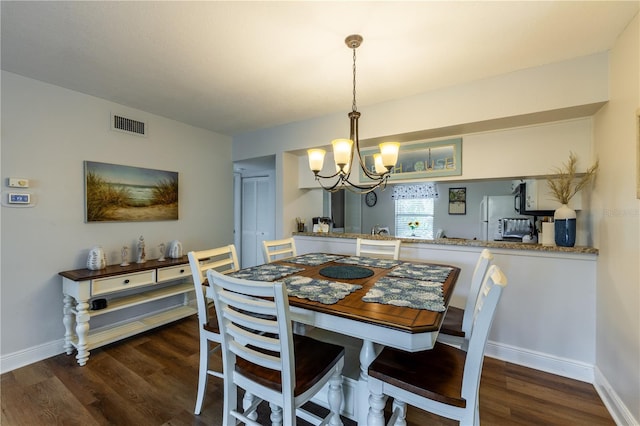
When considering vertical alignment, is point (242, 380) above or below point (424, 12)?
below

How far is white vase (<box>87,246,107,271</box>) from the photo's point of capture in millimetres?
2523

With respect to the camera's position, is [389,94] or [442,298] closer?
[442,298]

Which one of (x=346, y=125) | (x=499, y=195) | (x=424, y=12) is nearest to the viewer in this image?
(x=424, y=12)

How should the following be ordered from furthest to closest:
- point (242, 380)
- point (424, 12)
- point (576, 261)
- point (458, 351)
Answer: point (576, 261)
point (424, 12)
point (458, 351)
point (242, 380)

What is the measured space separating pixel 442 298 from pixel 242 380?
43.2 inches

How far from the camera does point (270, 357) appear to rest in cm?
123

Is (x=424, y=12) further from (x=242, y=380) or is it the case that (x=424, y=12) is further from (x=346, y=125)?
(x=242, y=380)

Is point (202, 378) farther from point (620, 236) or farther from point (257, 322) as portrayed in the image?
point (620, 236)

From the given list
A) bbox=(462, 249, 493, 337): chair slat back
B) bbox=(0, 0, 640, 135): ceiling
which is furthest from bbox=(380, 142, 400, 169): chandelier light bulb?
bbox=(462, 249, 493, 337): chair slat back

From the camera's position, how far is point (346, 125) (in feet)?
9.94

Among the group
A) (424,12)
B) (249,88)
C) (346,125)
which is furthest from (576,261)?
(249,88)

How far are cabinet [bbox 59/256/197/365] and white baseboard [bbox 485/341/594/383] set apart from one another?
3161mm

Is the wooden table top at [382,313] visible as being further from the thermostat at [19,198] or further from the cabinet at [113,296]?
the thermostat at [19,198]

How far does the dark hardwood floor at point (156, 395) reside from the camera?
1.68 m
